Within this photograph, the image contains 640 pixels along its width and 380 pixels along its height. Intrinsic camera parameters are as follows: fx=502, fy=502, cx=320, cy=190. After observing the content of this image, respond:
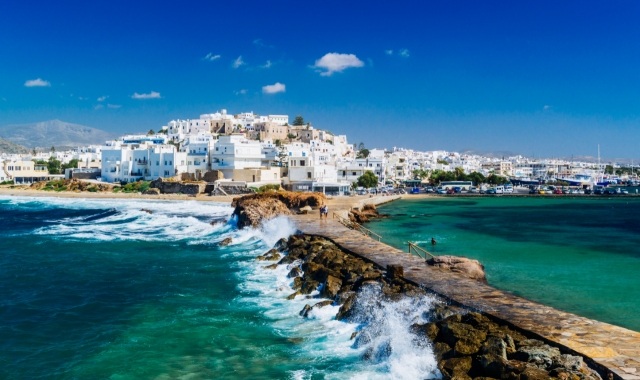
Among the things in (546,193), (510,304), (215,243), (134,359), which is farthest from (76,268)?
(546,193)

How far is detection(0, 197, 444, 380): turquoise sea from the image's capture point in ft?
35.4

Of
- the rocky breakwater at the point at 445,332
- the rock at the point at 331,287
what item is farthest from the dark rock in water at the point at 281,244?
the rock at the point at 331,287

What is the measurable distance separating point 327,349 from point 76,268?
48.1ft

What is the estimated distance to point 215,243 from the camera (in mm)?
28500

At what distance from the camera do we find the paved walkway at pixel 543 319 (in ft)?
28.0

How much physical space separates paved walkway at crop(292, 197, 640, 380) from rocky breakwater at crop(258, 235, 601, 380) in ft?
1.05

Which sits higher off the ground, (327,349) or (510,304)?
(510,304)

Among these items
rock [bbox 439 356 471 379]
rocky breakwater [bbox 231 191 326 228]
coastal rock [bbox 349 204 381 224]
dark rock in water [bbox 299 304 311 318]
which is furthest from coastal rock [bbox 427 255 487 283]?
coastal rock [bbox 349 204 381 224]

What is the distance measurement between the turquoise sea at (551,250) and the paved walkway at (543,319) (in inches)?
125

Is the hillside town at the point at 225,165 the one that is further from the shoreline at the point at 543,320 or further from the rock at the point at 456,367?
the rock at the point at 456,367

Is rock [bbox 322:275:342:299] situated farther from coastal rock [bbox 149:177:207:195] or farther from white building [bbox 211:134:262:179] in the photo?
white building [bbox 211:134:262:179]

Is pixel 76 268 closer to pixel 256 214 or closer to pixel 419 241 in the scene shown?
pixel 256 214

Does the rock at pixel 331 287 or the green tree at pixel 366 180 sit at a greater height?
the green tree at pixel 366 180

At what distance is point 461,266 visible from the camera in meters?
16.5
